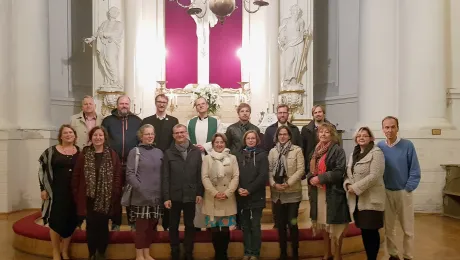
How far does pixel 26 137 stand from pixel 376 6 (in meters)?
6.51

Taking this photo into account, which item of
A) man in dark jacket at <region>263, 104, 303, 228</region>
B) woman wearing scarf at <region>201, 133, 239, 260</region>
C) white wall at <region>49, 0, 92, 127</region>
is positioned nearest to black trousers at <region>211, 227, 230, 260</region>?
woman wearing scarf at <region>201, 133, 239, 260</region>

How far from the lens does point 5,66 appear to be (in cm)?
777

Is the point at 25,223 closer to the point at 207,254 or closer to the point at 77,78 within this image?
the point at 207,254

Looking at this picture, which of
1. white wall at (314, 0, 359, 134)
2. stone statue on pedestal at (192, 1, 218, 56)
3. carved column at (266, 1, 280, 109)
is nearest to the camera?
carved column at (266, 1, 280, 109)

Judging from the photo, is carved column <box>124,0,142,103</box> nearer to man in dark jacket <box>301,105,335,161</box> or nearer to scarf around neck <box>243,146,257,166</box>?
man in dark jacket <box>301,105,335,161</box>

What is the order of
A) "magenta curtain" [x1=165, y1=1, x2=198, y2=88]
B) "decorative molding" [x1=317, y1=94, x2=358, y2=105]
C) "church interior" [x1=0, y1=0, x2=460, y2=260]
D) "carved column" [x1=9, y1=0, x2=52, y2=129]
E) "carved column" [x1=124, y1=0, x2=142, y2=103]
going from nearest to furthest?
"church interior" [x1=0, y1=0, x2=460, y2=260], "carved column" [x1=9, y1=0, x2=52, y2=129], "carved column" [x1=124, y1=0, x2=142, y2=103], "magenta curtain" [x1=165, y1=1, x2=198, y2=88], "decorative molding" [x1=317, y1=94, x2=358, y2=105]

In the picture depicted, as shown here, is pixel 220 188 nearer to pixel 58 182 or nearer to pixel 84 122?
pixel 58 182

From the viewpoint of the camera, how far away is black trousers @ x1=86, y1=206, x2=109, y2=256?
4.34 metres

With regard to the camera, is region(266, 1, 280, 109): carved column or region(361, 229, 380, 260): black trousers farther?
region(266, 1, 280, 109): carved column

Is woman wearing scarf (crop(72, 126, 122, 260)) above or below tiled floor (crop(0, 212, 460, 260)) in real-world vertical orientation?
above

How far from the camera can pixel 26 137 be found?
7914mm

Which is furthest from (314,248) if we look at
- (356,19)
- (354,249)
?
(356,19)

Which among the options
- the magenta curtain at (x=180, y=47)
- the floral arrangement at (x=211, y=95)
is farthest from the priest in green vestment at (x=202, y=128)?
the magenta curtain at (x=180, y=47)

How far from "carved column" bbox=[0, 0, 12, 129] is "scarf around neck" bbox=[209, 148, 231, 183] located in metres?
4.72
